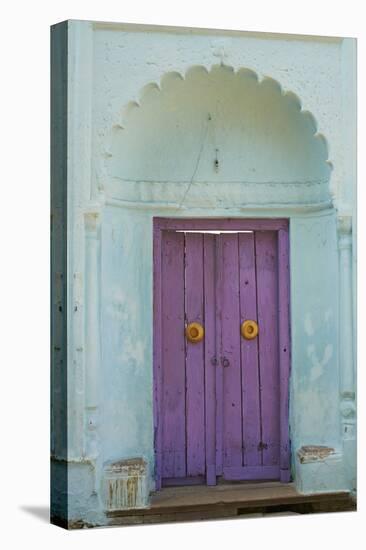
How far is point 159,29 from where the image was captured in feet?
22.2

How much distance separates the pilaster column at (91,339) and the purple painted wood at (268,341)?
1335 mm

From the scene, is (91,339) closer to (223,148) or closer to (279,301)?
(279,301)

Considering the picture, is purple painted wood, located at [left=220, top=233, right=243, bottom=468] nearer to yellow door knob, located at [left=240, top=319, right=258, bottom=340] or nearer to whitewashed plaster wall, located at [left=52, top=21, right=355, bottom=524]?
yellow door knob, located at [left=240, top=319, right=258, bottom=340]

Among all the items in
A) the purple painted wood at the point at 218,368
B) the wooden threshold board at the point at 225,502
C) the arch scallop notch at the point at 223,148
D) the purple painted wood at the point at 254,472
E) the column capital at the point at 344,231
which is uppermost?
the arch scallop notch at the point at 223,148

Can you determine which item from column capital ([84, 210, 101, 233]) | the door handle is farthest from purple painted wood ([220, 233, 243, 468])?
column capital ([84, 210, 101, 233])

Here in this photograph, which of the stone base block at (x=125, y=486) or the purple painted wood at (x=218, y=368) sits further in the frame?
the purple painted wood at (x=218, y=368)

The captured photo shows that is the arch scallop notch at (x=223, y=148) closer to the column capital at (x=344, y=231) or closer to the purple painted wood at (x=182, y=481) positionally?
the column capital at (x=344, y=231)

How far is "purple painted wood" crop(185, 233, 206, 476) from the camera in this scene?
7.44 meters

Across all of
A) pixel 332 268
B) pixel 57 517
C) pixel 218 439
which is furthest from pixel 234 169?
pixel 57 517

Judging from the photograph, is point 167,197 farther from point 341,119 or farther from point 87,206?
point 341,119

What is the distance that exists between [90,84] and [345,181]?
1.76 meters

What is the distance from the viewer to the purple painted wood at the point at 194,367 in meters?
7.44

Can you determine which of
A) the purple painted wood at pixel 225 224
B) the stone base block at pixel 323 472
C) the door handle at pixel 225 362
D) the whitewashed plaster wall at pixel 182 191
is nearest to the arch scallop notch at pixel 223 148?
the whitewashed plaster wall at pixel 182 191

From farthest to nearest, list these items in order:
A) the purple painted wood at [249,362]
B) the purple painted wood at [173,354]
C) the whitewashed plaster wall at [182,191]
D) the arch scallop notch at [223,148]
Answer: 1. the purple painted wood at [249,362]
2. the purple painted wood at [173,354]
3. the arch scallop notch at [223,148]
4. the whitewashed plaster wall at [182,191]
